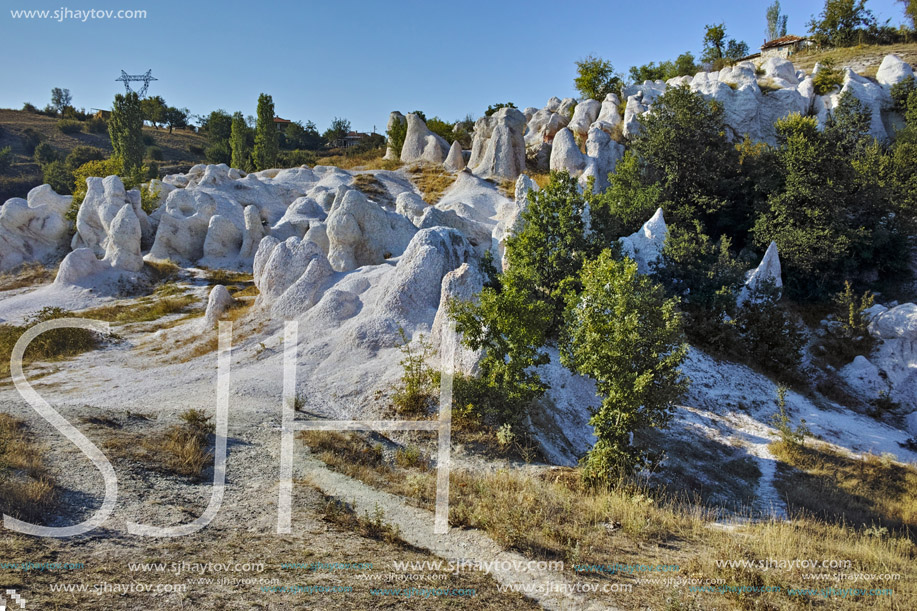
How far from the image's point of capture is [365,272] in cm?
1914

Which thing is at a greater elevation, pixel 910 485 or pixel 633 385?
pixel 633 385

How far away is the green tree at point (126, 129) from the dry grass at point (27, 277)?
2471cm

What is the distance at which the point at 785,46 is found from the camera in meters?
55.8

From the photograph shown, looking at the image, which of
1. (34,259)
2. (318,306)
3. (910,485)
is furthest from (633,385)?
(34,259)

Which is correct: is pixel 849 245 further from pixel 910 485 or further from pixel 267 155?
pixel 267 155

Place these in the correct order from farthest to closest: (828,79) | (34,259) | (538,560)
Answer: (828,79) → (34,259) → (538,560)

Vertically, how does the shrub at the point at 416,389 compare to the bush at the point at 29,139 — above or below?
below

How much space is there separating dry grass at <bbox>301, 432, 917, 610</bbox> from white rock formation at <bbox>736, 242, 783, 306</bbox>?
1167cm

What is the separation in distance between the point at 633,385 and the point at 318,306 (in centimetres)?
1091

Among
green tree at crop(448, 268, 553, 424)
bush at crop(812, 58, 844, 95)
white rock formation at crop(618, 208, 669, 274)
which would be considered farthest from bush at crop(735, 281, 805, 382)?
bush at crop(812, 58, 844, 95)

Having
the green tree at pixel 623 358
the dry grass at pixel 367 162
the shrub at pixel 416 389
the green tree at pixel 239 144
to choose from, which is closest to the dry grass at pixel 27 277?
the shrub at pixel 416 389

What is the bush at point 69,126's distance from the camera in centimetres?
7075

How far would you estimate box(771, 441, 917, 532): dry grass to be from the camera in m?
10.6

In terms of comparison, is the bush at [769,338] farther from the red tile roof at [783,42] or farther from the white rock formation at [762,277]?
the red tile roof at [783,42]
